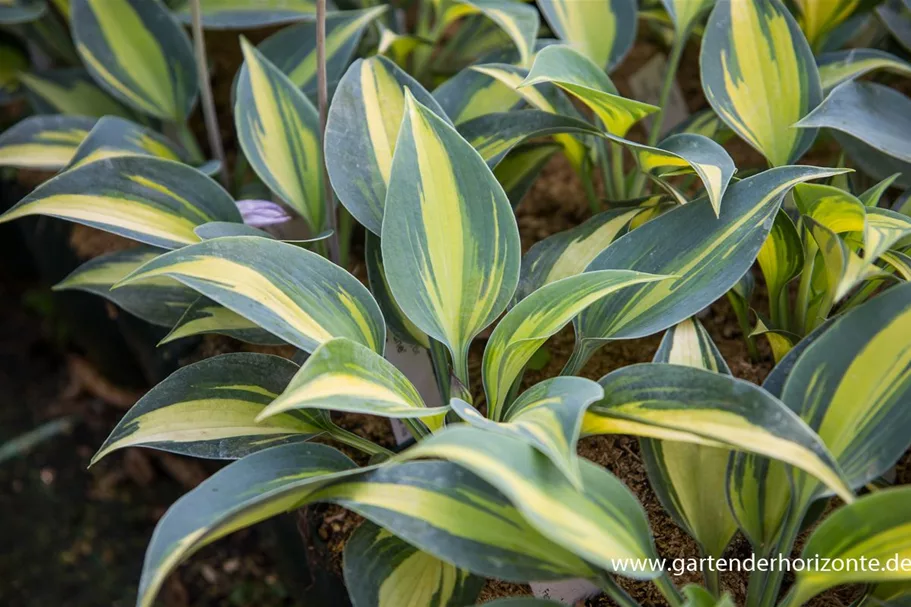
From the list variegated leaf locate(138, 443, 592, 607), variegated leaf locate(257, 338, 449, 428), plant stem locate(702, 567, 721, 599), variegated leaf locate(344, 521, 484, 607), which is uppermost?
variegated leaf locate(257, 338, 449, 428)

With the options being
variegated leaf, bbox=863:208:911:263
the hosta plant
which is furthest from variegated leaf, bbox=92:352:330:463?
variegated leaf, bbox=863:208:911:263

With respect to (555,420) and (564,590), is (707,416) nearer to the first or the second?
(555,420)

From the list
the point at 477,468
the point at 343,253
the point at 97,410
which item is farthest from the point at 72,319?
the point at 477,468

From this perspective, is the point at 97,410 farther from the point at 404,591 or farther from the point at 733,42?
the point at 733,42

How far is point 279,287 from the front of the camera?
1.84 feet

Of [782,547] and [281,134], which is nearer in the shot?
[782,547]

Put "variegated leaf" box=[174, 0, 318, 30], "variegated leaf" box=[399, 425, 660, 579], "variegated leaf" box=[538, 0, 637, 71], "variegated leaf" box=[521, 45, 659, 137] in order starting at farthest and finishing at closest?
1. "variegated leaf" box=[174, 0, 318, 30]
2. "variegated leaf" box=[538, 0, 637, 71]
3. "variegated leaf" box=[521, 45, 659, 137]
4. "variegated leaf" box=[399, 425, 660, 579]

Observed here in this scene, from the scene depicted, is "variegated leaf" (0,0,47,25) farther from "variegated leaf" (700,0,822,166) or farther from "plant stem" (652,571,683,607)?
"plant stem" (652,571,683,607)

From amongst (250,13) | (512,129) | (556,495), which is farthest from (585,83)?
(250,13)

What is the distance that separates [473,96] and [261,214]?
0.89ft

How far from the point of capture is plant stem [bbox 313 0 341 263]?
69 cm

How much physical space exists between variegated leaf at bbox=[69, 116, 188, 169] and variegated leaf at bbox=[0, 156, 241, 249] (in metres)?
0.06

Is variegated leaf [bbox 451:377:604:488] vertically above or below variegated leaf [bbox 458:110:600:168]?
below

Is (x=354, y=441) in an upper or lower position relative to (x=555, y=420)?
lower
